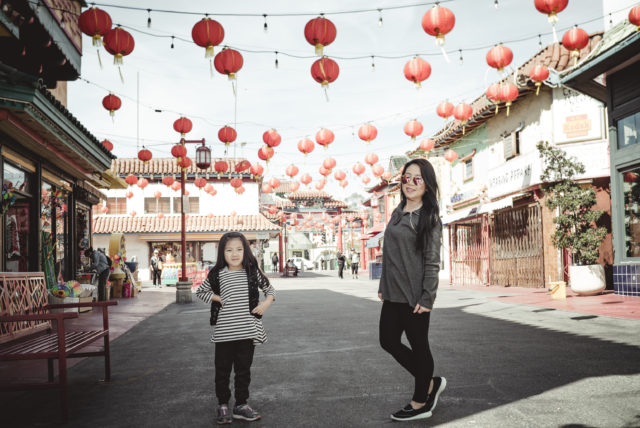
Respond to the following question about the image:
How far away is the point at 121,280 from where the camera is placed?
1875cm

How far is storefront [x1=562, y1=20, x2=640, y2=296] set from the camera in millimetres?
12555

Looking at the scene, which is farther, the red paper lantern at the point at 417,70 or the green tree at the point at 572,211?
the green tree at the point at 572,211

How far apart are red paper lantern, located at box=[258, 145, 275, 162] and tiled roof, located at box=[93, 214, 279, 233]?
20.9 m

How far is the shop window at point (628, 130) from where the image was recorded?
12642 mm

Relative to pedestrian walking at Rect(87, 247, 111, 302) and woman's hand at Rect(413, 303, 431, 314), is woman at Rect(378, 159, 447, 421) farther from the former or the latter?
pedestrian walking at Rect(87, 247, 111, 302)

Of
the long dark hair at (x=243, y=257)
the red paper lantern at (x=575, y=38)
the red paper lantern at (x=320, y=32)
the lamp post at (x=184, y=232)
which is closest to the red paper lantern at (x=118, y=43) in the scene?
the red paper lantern at (x=320, y=32)

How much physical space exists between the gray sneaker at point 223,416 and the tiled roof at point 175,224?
3297 cm

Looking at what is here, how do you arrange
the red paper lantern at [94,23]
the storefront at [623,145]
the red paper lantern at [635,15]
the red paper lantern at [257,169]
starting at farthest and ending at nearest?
the red paper lantern at [257,169] → the storefront at [623,145] → the red paper lantern at [635,15] → the red paper lantern at [94,23]

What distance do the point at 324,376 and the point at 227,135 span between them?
10.2 meters

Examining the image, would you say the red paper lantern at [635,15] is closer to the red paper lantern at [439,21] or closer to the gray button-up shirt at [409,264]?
the red paper lantern at [439,21]

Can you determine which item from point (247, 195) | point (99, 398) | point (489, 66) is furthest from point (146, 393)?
point (247, 195)

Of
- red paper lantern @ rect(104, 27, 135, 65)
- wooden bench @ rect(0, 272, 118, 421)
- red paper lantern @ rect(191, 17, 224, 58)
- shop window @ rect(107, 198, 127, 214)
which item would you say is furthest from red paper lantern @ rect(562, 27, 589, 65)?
shop window @ rect(107, 198, 127, 214)

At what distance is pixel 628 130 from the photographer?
511 inches

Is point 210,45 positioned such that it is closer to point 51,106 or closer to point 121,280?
point 51,106
